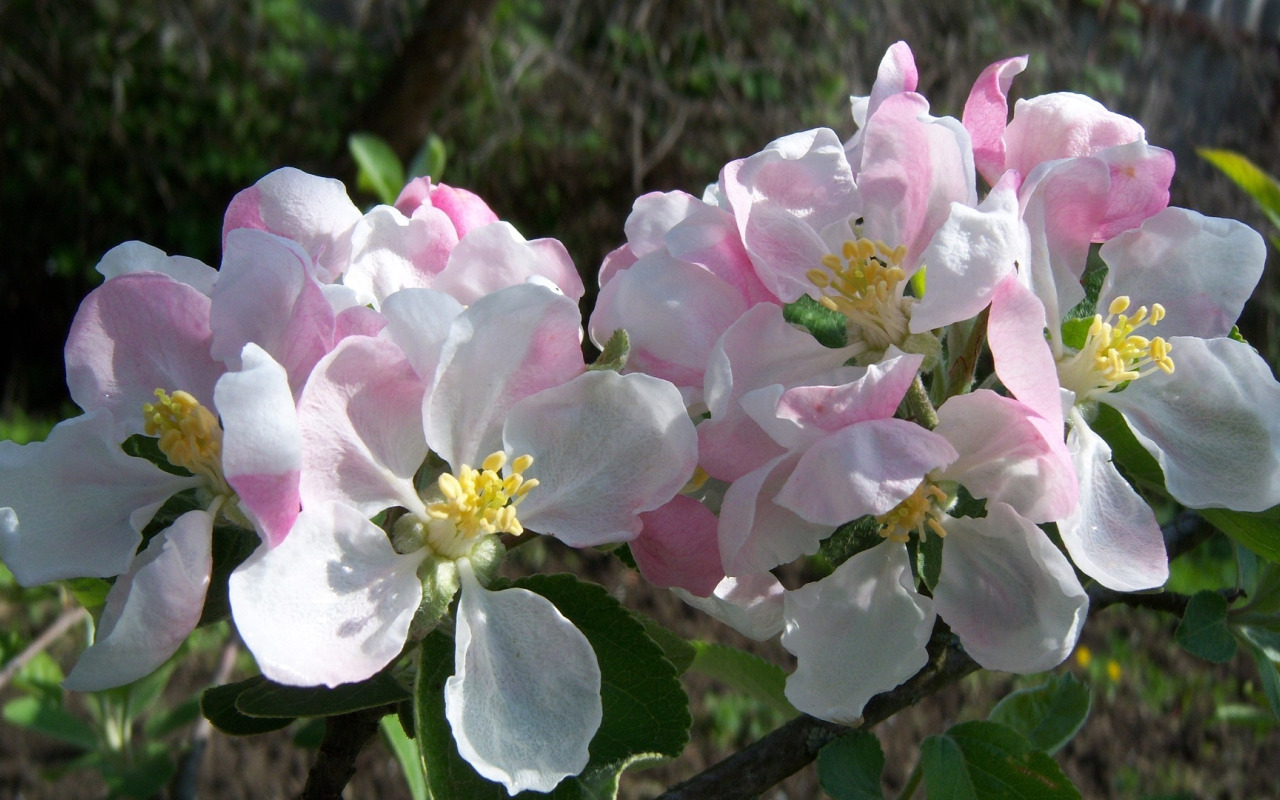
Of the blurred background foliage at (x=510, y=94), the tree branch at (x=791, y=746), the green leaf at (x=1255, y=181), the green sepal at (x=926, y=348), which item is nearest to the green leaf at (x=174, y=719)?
the tree branch at (x=791, y=746)

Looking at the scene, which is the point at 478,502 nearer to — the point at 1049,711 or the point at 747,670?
the point at 747,670

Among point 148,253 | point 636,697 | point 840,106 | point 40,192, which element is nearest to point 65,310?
point 40,192

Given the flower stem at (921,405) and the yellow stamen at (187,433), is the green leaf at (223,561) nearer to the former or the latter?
the yellow stamen at (187,433)

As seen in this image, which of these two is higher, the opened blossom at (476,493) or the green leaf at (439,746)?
the opened blossom at (476,493)

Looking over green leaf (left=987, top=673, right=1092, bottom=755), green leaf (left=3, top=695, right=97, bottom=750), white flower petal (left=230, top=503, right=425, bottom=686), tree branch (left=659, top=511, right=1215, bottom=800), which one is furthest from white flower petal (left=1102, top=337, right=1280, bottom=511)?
green leaf (left=3, top=695, right=97, bottom=750)

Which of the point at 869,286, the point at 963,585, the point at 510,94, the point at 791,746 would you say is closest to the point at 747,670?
the point at 791,746

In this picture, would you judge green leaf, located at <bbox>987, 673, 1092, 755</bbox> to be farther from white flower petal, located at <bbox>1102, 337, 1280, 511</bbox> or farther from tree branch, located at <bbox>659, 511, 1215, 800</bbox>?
white flower petal, located at <bbox>1102, 337, 1280, 511</bbox>

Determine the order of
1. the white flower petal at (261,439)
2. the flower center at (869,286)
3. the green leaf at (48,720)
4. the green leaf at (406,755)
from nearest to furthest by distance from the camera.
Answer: the white flower petal at (261,439) < the flower center at (869,286) < the green leaf at (406,755) < the green leaf at (48,720)
